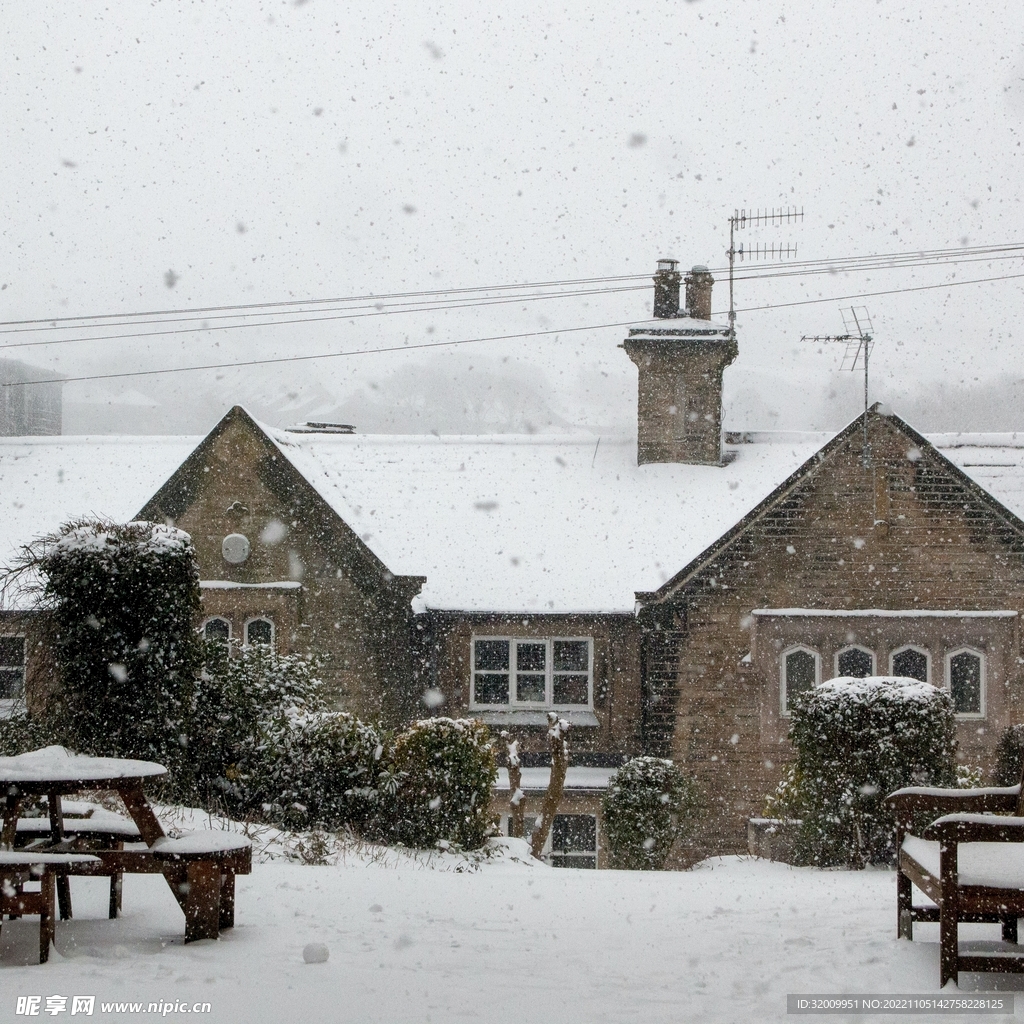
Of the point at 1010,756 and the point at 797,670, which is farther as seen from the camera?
the point at 797,670

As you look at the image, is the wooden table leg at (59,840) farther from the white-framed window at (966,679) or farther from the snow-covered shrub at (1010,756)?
the white-framed window at (966,679)

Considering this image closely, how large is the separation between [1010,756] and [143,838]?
1336 cm

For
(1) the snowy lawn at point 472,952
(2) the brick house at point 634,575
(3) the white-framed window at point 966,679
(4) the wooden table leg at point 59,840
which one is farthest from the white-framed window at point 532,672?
(4) the wooden table leg at point 59,840

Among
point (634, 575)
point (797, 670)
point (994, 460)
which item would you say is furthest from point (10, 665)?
point (994, 460)

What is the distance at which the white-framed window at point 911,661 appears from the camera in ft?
59.7

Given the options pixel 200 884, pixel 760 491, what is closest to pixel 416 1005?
pixel 200 884

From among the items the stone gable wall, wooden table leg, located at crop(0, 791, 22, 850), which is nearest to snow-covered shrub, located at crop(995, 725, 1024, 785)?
the stone gable wall

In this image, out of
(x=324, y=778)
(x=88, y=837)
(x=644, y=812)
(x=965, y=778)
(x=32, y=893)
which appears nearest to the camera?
(x=32, y=893)

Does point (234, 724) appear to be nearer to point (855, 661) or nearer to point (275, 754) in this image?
point (275, 754)

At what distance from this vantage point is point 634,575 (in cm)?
1956

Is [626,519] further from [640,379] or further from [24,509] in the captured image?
[24,509]

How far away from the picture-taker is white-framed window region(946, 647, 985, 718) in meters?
18.0

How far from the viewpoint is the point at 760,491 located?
21016mm

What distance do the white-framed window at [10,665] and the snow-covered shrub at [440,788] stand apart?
969 cm
